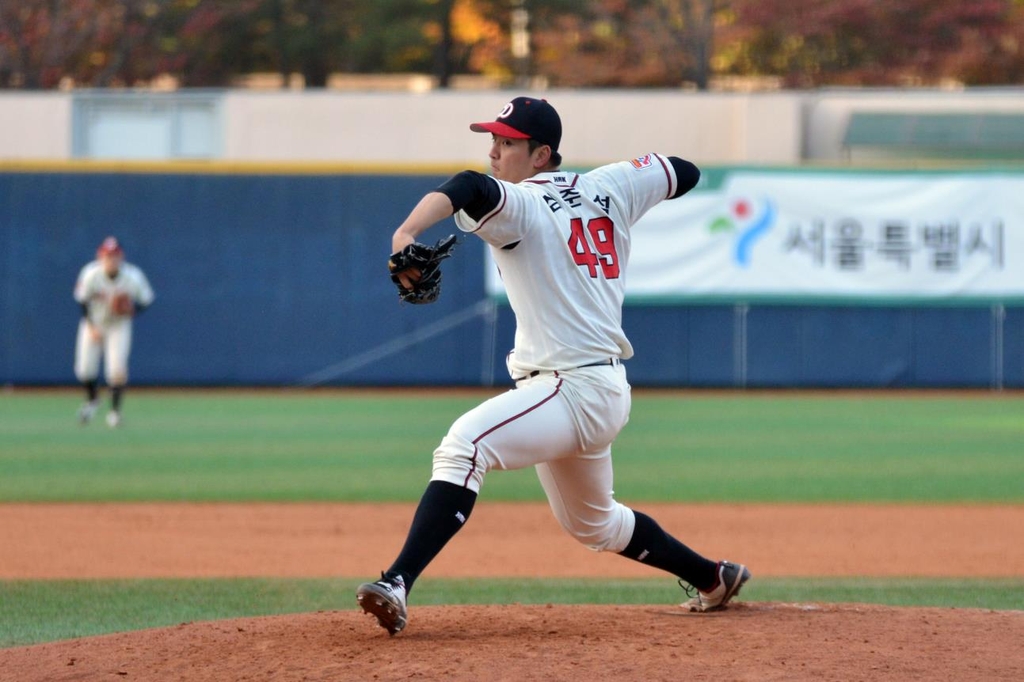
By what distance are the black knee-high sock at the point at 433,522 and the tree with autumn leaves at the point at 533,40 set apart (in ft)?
83.4

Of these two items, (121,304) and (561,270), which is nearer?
(561,270)

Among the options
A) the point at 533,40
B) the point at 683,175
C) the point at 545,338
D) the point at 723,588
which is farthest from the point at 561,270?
the point at 533,40

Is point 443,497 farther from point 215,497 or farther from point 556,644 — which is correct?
point 215,497

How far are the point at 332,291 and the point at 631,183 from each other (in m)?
13.6

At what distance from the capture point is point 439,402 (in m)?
16.0

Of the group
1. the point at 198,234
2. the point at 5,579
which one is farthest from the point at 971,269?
the point at 5,579

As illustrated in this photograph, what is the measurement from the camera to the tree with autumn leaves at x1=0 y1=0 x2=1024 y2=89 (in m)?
29.1

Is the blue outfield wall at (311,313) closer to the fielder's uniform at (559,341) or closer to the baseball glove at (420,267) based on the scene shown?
the fielder's uniform at (559,341)

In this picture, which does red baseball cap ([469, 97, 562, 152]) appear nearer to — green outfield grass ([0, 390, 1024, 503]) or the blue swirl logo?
green outfield grass ([0, 390, 1024, 503])

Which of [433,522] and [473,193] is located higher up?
[473,193]

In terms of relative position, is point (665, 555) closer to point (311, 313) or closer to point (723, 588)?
point (723, 588)

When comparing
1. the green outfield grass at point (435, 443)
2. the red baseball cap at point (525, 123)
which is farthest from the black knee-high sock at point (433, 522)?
the green outfield grass at point (435, 443)

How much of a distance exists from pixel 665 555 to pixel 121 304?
987 centimetres

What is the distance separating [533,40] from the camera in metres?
32.1
